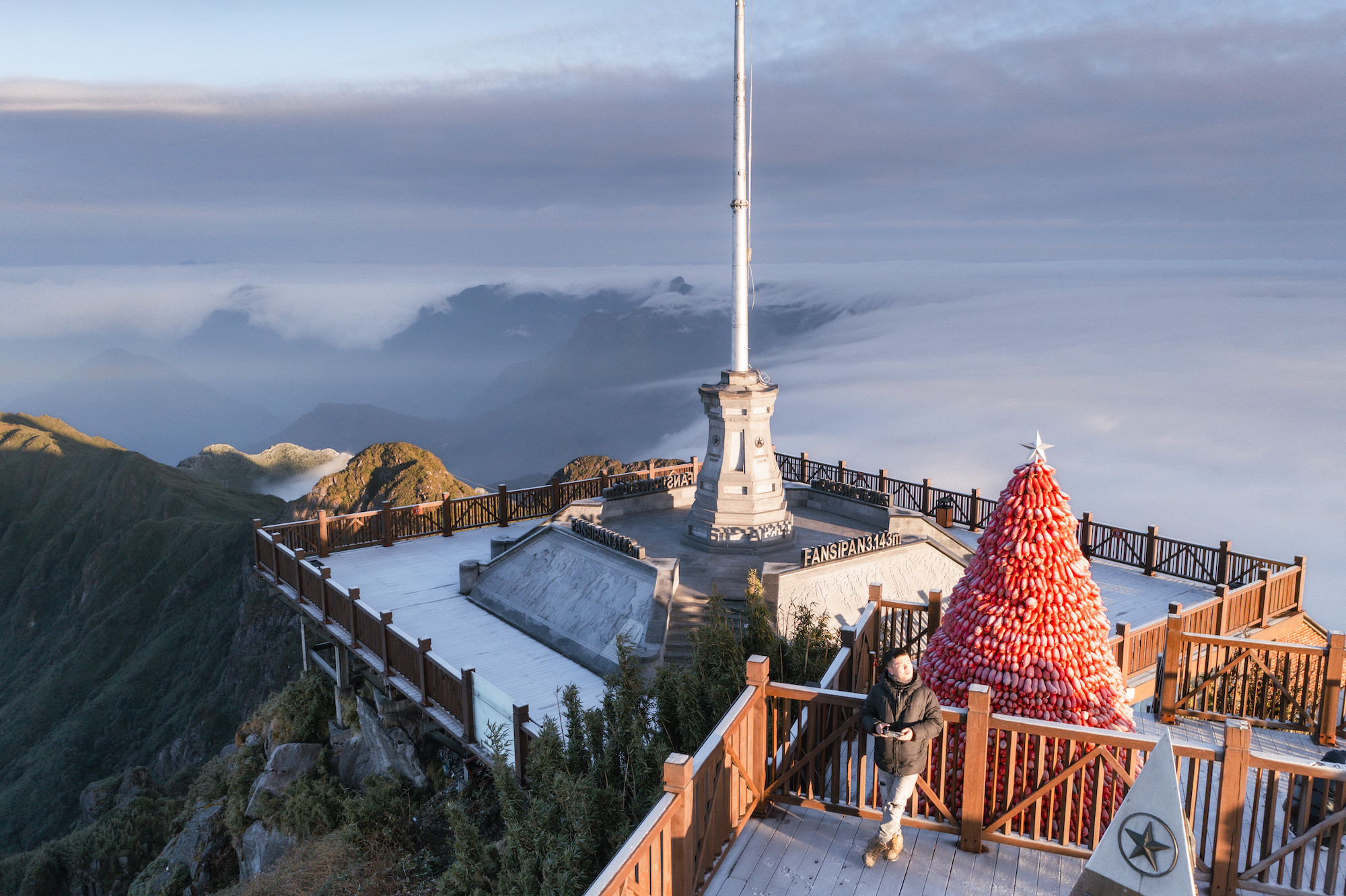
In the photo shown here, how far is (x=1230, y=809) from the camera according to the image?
20.1ft

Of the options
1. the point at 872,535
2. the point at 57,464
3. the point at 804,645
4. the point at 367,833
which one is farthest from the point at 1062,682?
the point at 57,464

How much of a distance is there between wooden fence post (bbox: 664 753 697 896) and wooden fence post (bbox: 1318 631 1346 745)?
8.67m

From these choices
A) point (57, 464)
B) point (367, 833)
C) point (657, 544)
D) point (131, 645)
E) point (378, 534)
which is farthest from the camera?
point (57, 464)

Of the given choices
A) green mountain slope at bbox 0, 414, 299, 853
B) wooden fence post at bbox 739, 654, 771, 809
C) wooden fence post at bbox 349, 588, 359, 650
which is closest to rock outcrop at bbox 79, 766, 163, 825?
green mountain slope at bbox 0, 414, 299, 853

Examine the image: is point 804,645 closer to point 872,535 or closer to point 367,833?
point 872,535

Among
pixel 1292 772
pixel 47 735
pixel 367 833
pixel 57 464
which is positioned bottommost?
pixel 47 735

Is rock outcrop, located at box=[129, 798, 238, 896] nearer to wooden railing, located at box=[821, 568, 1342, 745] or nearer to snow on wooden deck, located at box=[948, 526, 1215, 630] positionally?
wooden railing, located at box=[821, 568, 1342, 745]

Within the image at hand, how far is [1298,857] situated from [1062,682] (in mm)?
1861

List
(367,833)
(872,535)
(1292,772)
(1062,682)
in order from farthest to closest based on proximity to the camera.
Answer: (872,535) → (367,833) → (1062,682) → (1292,772)

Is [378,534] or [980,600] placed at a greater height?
[980,600]

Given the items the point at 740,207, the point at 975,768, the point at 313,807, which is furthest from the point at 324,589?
the point at 975,768

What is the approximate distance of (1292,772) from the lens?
6.01 m

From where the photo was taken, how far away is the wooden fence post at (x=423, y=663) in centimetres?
1353

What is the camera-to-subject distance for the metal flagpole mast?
17.7 m
